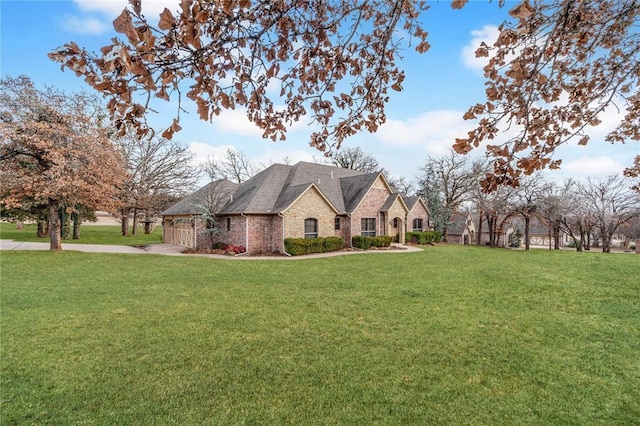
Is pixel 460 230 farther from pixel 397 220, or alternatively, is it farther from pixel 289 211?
pixel 289 211

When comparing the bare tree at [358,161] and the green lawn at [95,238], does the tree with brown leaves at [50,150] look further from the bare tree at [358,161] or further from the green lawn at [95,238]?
the bare tree at [358,161]

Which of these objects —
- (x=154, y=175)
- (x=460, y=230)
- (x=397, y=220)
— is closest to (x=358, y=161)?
(x=460, y=230)

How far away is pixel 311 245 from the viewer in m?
19.4

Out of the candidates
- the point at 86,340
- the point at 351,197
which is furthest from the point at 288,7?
the point at 351,197

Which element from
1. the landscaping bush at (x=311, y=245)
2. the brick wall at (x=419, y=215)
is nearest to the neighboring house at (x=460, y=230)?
the brick wall at (x=419, y=215)

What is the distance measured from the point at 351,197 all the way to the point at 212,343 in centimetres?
1936

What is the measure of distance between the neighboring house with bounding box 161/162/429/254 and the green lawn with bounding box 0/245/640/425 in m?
9.09

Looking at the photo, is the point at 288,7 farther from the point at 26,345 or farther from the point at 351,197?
the point at 351,197

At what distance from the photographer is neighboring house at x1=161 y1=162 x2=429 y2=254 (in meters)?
19.6

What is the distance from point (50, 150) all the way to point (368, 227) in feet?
62.3

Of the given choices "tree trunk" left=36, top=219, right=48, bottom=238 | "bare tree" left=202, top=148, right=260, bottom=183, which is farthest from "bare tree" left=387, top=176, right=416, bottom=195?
"tree trunk" left=36, top=219, right=48, bottom=238

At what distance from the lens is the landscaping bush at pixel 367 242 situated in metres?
22.0

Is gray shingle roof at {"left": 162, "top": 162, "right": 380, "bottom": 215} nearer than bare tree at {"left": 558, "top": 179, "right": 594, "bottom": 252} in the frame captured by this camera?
Yes

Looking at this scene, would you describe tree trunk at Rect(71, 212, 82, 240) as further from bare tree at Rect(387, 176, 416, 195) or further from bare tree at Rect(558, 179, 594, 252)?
bare tree at Rect(558, 179, 594, 252)
